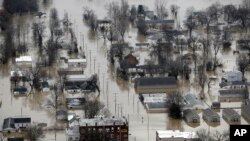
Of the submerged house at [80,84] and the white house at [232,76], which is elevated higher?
the white house at [232,76]

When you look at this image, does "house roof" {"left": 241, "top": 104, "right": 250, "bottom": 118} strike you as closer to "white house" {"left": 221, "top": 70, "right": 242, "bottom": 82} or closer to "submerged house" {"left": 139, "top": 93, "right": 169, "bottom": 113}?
"submerged house" {"left": 139, "top": 93, "right": 169, "bottom": 113}

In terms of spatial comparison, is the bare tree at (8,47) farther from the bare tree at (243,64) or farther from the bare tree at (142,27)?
the bare tree at (243,64)

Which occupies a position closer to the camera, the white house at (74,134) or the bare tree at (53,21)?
the white house at (74,134)

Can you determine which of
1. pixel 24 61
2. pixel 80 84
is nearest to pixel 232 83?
pixel 80 84

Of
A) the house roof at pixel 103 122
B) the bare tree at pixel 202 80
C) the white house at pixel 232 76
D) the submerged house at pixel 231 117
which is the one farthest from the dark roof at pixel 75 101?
the white house at pixel 232 76

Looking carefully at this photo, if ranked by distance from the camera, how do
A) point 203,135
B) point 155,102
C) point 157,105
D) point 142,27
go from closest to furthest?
point 203,135 < point 157,105 < point 155,102 < point 142,27

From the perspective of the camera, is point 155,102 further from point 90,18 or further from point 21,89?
point 90,18
